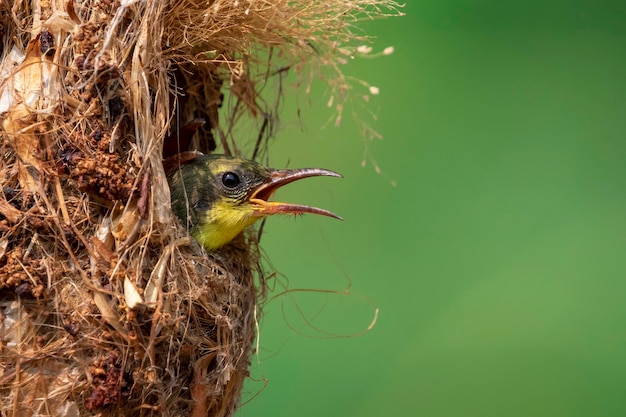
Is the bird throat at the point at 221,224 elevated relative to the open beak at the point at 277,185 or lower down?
lower down

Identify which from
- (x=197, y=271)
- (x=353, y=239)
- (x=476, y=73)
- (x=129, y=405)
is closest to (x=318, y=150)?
(x=353, y=239)

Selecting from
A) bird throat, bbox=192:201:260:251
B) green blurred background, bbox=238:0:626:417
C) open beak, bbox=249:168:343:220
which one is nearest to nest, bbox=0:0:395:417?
bird throat, bbox=192:201:260:251

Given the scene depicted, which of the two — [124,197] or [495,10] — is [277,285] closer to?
[124,197]

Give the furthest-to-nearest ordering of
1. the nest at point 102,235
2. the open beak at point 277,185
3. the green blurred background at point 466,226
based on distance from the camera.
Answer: the green blurred background at point 466,226 → the open beak at point 277,185 → the nest at point 102,235

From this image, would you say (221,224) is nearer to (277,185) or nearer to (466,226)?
(277,185)

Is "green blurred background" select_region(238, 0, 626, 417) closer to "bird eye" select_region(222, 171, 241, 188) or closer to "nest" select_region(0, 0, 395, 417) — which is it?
"bird eye" select_region(222, 171, 241, 188)

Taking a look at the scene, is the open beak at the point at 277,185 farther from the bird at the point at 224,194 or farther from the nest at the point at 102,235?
the nest at the point at 102,235

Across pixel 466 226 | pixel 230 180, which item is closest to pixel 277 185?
pixel 230 180

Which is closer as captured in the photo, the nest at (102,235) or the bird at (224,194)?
the nest at (102,235)

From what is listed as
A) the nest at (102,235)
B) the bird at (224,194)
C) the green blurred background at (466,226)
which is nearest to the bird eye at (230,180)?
the bird at (224,194)
